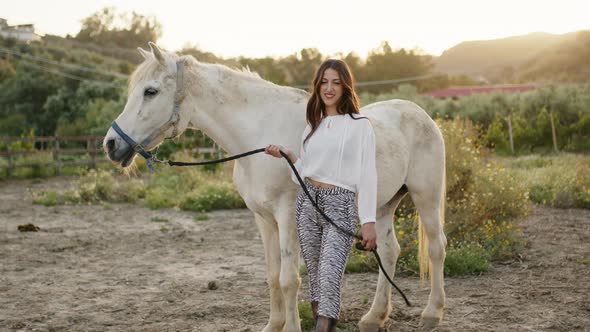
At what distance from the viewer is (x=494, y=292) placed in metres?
5.15

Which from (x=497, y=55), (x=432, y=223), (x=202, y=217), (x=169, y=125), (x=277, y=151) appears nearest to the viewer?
(x=277, y=151)

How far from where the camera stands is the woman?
9.50ft

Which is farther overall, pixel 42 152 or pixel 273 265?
pixel 42 152

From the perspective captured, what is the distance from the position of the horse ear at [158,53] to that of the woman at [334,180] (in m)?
1.07

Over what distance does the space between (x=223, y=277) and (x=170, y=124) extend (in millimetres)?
2828

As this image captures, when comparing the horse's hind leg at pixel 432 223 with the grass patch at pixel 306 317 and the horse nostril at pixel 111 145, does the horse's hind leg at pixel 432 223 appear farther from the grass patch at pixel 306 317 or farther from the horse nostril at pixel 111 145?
the horse nostril at pixel 111 145

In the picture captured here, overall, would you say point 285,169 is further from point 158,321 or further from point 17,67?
point 17,67

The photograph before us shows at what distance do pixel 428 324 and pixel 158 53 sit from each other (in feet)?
9.26

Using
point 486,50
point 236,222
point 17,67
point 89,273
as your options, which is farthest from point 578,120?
point 486,50

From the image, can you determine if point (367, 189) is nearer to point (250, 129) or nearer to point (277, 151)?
point (277, 151)

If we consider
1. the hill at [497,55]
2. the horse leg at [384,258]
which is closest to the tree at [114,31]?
the hill at [497,55]

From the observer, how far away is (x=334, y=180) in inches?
119

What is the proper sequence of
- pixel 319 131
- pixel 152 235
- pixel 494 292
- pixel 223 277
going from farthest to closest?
pixel 152 235 → pixel 223 277 → pixel 494 292 → pixel 319 131

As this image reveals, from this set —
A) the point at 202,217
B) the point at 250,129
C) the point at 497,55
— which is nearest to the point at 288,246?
the point at 250,129
